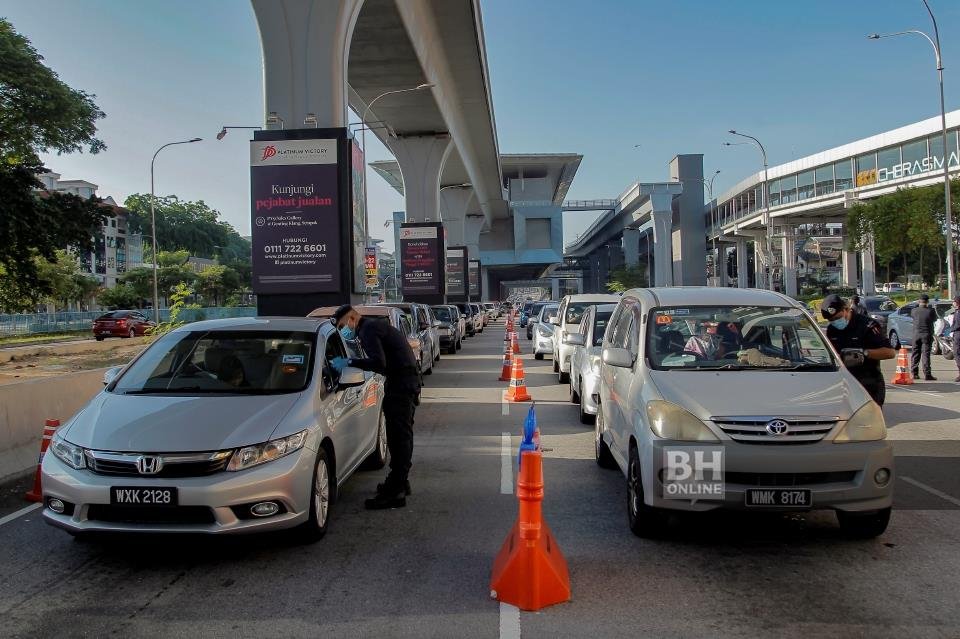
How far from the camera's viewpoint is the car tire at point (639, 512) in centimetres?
558

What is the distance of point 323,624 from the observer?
14.1 feet

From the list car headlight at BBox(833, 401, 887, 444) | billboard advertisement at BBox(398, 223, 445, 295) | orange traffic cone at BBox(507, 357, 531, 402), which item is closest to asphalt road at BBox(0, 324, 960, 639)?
car headlight at BBox(833, 401, 887, 444)

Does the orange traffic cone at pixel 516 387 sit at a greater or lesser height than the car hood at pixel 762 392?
lesser

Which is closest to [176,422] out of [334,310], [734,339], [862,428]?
[734,339]

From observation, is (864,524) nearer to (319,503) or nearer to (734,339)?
(734,339)

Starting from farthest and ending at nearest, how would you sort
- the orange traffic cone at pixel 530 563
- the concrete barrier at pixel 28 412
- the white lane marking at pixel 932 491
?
1. the concrete barrier at pixel 28 412
2. the white lane marking at pixel 932 491
3. the orange traffic cone at pixel 530 563

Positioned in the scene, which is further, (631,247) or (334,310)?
(631,247)

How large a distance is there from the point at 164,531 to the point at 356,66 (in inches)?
978

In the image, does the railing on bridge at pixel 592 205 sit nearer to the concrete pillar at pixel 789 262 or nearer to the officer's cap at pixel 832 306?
the concrete pillar at pixel 789 262

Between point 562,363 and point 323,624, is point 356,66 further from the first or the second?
point 323,624

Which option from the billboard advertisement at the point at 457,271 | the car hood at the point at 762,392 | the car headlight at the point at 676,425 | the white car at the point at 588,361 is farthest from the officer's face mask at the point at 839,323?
the billboard advertisement at the point at 457,271

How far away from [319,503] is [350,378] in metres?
1.06

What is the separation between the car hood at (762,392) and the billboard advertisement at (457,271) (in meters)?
44.9

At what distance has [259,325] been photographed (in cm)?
698
